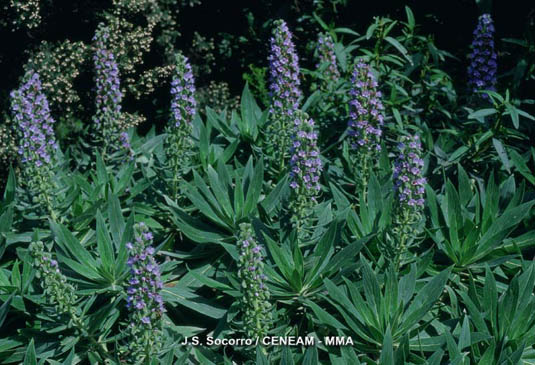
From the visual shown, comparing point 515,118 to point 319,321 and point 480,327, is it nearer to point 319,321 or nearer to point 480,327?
point 480,327

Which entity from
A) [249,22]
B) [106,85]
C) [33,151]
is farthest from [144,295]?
[249,22]

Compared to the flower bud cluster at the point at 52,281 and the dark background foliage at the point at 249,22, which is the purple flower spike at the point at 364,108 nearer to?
the flower bud cluster at the point at 52,281

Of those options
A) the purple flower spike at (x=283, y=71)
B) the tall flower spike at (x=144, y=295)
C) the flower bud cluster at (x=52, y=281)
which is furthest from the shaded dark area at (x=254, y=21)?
the tall flower spike at (x=144, y=295)

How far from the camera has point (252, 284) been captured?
10.4 feet

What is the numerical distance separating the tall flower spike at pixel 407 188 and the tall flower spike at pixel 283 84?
1.00m

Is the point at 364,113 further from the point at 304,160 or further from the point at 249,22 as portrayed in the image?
the point at 249,22

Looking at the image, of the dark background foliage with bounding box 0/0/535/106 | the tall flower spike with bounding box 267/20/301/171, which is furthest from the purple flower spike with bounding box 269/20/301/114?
the dark background foliage with bounding box 0/0/535/106

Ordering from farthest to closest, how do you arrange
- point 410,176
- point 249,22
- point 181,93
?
point 249,22, point 181,93, point 410,176

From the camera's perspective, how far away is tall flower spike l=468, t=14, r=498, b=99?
4914mm

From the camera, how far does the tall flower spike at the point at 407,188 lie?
11.7 feet

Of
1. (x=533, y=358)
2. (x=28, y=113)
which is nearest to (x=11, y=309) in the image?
(x=28, y=113)

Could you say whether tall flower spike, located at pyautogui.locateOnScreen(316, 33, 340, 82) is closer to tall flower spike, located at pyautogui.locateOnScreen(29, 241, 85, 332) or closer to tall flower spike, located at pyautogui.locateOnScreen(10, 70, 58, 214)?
tall flower spike, located at pyautogui.locateOnScreen(10, 70, 58, 214)

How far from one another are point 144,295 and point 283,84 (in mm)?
1862

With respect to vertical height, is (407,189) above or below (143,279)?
above
